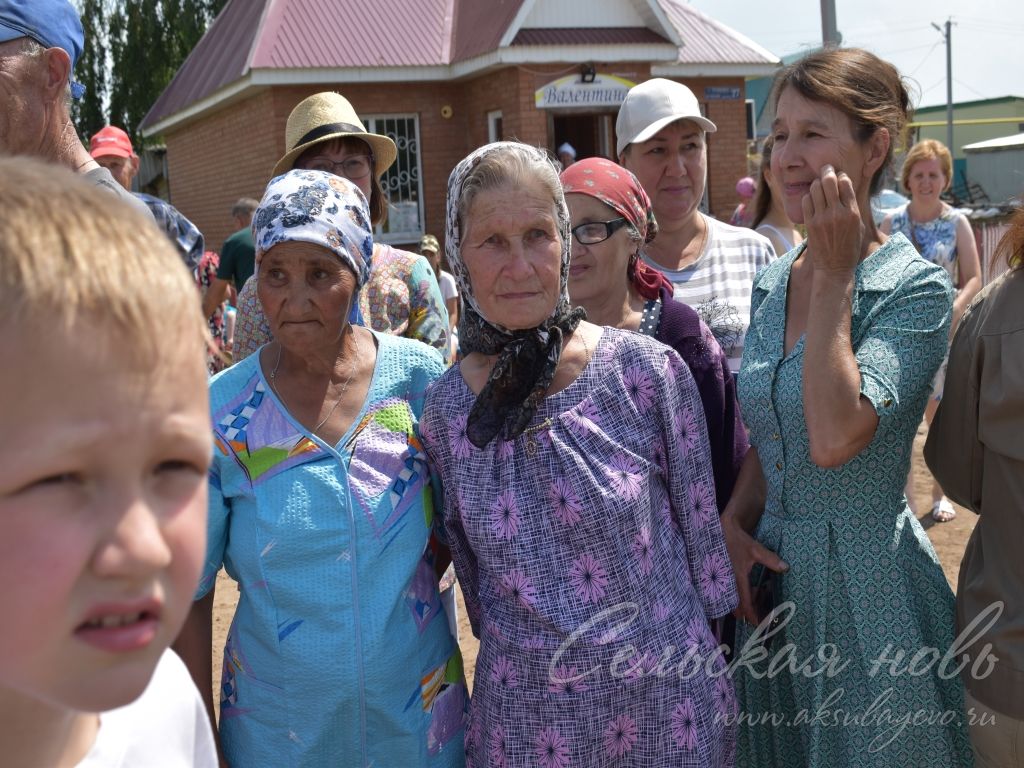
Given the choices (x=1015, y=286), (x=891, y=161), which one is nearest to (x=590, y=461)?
(x=1015, y=286)

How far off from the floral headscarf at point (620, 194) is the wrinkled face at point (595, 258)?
0.02 metres

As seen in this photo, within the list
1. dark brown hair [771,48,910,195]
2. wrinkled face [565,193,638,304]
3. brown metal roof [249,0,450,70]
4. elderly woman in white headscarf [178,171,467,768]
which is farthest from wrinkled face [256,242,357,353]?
brown metal roof [249,0,450,70]

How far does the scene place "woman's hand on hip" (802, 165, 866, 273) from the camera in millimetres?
2281

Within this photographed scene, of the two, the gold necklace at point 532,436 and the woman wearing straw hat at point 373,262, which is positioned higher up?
the woman wearing straw hat at point 373,262

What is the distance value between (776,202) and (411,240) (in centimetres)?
1072

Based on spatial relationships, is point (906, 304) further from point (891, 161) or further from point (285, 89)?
point (285, 89)

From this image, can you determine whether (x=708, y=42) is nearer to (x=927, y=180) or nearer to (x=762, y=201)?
(x=927, y=180)

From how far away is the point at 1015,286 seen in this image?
2.18 m

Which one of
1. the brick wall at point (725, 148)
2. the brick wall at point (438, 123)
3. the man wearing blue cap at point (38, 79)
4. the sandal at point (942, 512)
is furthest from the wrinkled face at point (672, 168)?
the brick wall at point (725, 148)

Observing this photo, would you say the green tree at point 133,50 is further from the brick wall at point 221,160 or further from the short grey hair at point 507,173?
the short grey hair at point 507,173

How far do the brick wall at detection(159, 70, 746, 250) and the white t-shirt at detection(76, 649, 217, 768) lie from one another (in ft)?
43.3

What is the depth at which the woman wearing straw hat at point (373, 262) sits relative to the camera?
3320 millimetres

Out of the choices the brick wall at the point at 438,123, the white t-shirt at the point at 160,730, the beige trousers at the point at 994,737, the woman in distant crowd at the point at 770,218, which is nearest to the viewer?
the white t-shirt at the point at 160,730

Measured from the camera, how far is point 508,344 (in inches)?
90.4
